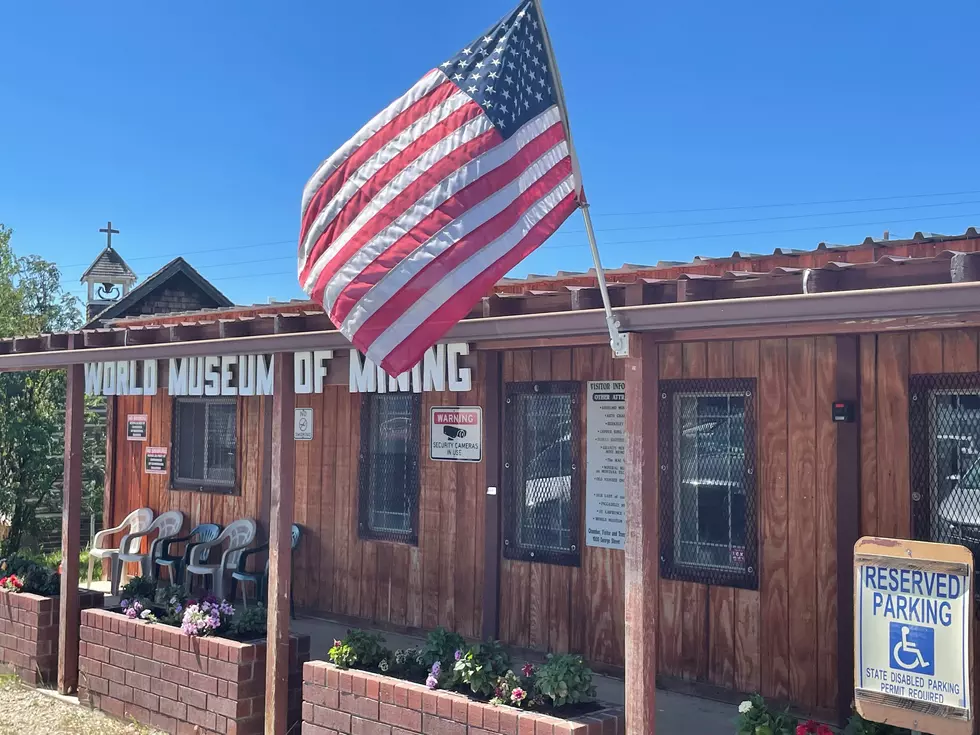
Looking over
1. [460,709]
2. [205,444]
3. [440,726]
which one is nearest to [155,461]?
[205,444]

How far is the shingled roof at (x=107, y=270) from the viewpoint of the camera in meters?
16.9

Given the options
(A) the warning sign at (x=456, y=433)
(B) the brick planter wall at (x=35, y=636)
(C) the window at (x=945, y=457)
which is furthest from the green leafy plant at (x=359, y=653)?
(C) the window at (x=945, y=457)

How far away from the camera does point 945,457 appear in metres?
5.12

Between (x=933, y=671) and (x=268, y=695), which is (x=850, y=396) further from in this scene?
(x=268, y=695)

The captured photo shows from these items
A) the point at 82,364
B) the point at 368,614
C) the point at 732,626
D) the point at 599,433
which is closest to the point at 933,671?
the point at 732,626

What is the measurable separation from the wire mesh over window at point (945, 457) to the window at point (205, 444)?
254 inches

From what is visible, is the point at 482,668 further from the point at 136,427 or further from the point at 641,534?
the point at 136,427

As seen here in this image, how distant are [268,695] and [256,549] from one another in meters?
3.12

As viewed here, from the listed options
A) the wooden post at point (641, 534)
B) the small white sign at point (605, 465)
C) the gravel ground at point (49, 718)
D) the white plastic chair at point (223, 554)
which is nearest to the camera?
the wooden post at point (641, 534)

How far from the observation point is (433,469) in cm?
766

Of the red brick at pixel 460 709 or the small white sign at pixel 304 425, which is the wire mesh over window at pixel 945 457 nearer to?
the red brick at pixel 460 709

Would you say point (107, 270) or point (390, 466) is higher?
point (107, 270)

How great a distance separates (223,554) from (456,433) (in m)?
2.79

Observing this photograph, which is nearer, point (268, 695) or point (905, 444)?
point (905, 444)
